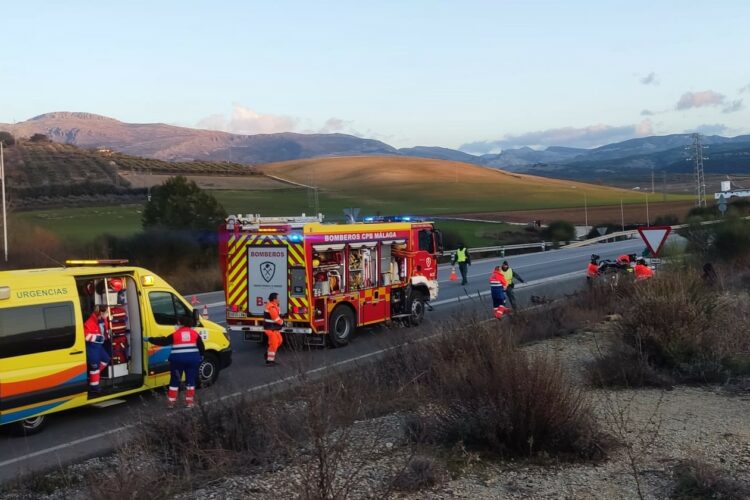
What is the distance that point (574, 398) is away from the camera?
22.7ft

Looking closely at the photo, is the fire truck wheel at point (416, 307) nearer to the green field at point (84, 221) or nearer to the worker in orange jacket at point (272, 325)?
the worker in orange jacket at point (272, 325)

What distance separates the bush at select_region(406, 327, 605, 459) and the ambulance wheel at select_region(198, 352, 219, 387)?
4678 mm

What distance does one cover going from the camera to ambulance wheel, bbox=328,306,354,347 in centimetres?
1460

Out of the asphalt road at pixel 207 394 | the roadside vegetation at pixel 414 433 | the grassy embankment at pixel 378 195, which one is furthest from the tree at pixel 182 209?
the roadside vegetation at pixel 414 433

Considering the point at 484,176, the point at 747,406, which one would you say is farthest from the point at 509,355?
the point at 484,176

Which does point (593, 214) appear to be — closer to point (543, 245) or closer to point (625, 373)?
point (543, 245)

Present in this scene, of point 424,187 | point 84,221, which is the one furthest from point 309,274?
point 424,187

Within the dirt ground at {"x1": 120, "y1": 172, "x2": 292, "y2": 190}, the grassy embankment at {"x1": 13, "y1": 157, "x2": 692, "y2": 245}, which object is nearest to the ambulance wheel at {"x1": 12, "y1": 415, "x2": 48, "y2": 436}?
the grassy embankment at {"x1": 13, "y1": 157, "x2": 692, "y2": 245}

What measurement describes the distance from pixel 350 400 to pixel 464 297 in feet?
54.7

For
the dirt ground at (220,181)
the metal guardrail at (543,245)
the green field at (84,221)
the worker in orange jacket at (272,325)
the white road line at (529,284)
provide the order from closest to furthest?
1. the worker in orange jacket at (272,325)
2. the white road line at (529,284)
3. the green field at (84,221)
4. the metal guardrail at (543,245)
5. the dirt ground at (220,181)

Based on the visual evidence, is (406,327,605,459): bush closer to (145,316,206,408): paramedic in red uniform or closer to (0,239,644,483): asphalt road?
(0,239,644,483): asphalt road

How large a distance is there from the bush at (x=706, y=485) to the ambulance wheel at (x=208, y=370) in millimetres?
7104

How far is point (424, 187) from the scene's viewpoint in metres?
111

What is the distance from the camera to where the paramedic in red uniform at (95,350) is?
964 centimetres
